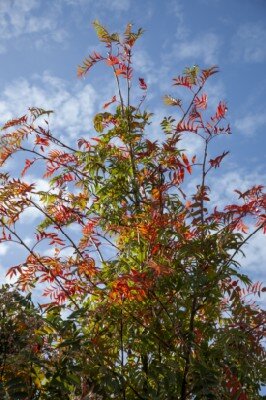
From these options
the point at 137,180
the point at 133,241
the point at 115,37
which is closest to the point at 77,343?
the point at 133,241

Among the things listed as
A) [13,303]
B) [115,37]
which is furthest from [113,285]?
[115,37]

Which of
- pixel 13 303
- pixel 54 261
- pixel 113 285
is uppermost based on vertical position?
pixel 54 261

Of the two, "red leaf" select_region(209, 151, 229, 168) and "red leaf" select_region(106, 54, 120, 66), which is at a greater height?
"red leaf" select_region(106, 54, 120, 66)

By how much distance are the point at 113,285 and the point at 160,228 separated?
1.86ft

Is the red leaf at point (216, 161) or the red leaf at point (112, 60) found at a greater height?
the red leaf at point (112, 60)

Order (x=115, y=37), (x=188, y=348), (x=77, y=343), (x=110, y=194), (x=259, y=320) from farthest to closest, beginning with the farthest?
(x=115, y=37) → (x=110, y=194) → (x=259, y=320) → (x=188, y=348) → (x=77, y=343)

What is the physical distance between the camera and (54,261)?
4.11 m

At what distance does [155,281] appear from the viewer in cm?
353

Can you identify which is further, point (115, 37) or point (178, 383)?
point (115, 37)

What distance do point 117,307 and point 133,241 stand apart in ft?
1.90

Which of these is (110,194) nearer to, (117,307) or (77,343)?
(117,307)

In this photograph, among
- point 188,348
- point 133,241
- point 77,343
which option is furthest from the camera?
point 133,241

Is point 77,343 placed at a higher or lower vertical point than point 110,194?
lower

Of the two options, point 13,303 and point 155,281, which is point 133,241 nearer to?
point 155,281
